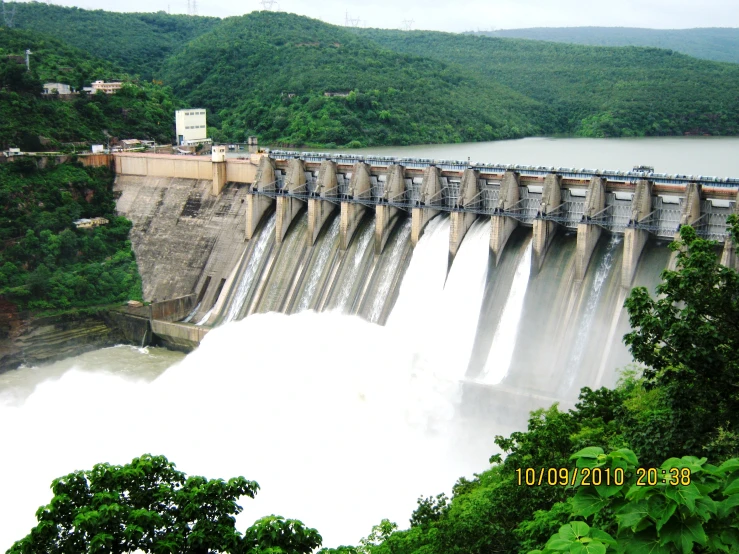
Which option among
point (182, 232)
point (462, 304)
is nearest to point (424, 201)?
point (462, 304)

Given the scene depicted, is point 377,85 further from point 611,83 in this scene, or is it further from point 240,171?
point 240,171

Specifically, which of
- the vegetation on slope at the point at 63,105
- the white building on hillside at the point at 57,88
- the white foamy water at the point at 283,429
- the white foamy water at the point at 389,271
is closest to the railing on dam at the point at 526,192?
the white foamy water at the point at 389,271

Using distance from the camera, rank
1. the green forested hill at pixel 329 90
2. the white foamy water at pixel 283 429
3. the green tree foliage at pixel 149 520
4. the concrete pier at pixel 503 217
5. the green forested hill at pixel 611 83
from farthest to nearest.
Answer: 1. the green forested hill at pixel 611 83
2. the green forested hill at pixel 329 90
3. the concrete pier at pixel 503 217
4. the white foamy water at pixel 283 429
5. the green tree foliage at pixel 149 520

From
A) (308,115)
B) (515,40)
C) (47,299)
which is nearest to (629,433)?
(47,299)

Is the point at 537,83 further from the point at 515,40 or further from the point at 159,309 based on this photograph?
the point at 159,309

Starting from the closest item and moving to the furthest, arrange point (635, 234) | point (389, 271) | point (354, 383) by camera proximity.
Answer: point (635, 234)
point (354, 383)
point (389, 271)

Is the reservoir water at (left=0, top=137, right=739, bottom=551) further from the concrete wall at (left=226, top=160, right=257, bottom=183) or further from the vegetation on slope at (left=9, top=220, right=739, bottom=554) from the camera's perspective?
the vegetation on slope at (left=9, top=220, right=739, bottom=554)
